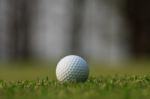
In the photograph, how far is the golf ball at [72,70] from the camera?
8.88 m

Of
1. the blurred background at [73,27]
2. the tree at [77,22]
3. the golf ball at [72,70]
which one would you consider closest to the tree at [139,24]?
the blurred background at [73,27]

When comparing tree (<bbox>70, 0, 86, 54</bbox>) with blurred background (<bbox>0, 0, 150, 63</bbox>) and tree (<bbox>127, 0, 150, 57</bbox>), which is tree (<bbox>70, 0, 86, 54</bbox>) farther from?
tree (<bbox>127, 0, 150, 57</bbox>)

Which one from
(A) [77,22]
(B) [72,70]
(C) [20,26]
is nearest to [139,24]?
(A) [77,22]

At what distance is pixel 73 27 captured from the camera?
35.5m

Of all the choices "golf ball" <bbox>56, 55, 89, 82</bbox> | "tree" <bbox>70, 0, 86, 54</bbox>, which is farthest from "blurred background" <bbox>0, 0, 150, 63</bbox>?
"golf ball" <bbox>56, 55, 89, 82</bbox>

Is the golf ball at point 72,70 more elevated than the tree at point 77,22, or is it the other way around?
the golf ball at point 72,70

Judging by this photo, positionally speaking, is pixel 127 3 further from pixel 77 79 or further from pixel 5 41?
pixel 77 79

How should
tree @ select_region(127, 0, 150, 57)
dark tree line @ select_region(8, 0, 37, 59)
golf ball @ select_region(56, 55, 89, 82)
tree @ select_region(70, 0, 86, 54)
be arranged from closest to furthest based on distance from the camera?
golf ball @ select_region(56, 55, 89, 82) → tree @ select_region(127, 0, 150, 57) → tree @ select_region(70, 0, 86, 54) → dark tree line @ select_region(8, 0, 37, 59)

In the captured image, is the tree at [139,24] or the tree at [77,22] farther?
the tree at [77,22]

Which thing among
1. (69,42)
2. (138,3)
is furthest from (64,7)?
(138,3)

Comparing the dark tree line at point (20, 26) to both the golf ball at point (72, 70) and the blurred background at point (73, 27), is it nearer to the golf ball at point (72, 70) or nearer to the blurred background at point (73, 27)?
the blurred background at point (73, 27)

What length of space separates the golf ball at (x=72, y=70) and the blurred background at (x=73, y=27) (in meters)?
25.0

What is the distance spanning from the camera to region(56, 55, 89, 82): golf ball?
8.88 metres

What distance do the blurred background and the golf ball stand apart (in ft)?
82.1
